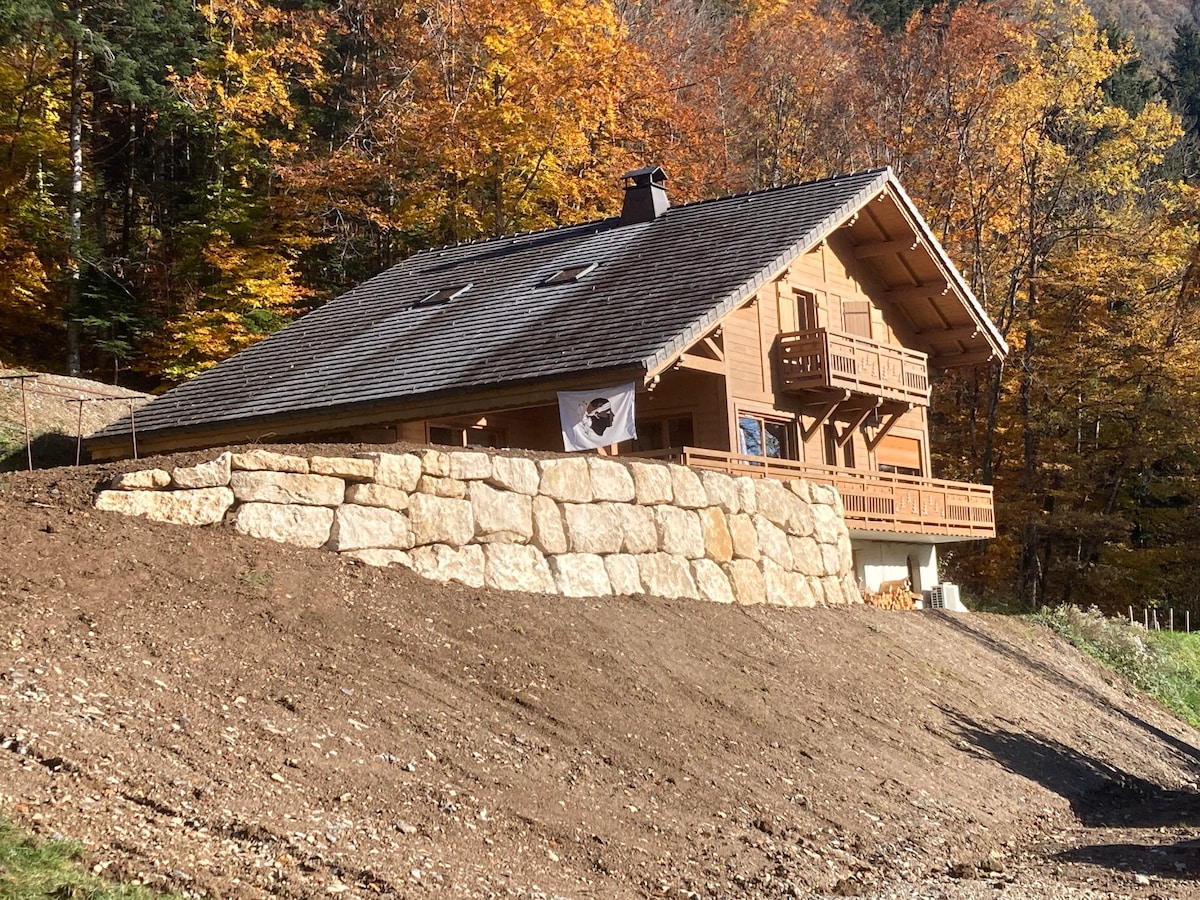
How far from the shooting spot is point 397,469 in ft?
45.0

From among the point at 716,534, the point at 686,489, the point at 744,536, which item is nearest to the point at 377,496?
the point at 686,489

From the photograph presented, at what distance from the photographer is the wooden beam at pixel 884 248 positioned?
95.0 feet

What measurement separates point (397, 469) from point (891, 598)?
1240cm

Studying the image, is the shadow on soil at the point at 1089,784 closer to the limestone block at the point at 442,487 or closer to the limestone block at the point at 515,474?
the limestone block at the point at 515,474

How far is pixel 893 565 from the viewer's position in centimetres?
2848

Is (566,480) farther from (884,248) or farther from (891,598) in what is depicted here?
(884,248)

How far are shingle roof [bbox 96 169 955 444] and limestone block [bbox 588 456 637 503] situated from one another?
432 centimetres

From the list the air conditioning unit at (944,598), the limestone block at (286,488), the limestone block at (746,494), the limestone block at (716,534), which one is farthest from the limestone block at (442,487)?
the air conditioning unit at (944,598)

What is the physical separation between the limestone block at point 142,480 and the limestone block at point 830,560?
11.0 metres

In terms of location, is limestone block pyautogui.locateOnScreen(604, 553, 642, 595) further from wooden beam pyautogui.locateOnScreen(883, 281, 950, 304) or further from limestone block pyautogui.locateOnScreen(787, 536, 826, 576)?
wooden beam pyautogui.locateOnScreen(883, 281, 950, 304)

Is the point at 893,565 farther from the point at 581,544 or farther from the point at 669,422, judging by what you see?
the point at 581,544

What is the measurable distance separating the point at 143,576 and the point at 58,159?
97.1 ft

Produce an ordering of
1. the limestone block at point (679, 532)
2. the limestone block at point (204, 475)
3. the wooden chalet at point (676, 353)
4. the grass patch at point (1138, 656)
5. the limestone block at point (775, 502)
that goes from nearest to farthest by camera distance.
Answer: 1. the limestone block at point (204, 475)
2. the limestone block at point (679, 532)
3. the limestone block at point (775, 502)
4. the wooden chalet at point (676, 353)
5. the grass patch at point (1138, 656)

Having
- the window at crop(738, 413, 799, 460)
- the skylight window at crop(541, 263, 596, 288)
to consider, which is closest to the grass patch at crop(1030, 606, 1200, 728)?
the window at crop(738, 413, 799, 460)
